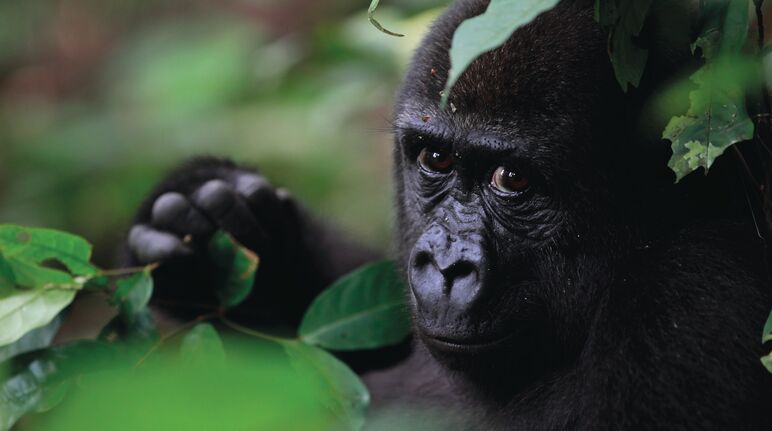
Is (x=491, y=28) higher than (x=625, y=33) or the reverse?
higher

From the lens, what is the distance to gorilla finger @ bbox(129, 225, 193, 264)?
3506mm

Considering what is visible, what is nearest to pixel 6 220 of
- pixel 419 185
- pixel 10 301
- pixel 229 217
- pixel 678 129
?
pixel 229 217

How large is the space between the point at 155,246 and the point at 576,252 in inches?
62.2

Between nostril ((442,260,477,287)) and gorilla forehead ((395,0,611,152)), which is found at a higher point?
gorilla forehead ((395,0,611,152))

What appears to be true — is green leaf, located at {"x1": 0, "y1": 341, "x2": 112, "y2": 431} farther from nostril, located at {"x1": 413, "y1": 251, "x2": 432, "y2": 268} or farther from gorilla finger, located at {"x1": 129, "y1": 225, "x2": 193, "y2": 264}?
nostril, located at {"x1": 413, "y1": 251, "x2": 432, "y2": 268}

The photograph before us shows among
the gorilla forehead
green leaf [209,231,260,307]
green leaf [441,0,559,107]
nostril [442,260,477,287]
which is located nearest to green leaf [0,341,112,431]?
green leaf [209,231,260,307]

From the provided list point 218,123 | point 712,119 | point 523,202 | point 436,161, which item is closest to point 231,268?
point 436,161

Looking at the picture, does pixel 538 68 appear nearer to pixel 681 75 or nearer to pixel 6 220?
pixel 681 75

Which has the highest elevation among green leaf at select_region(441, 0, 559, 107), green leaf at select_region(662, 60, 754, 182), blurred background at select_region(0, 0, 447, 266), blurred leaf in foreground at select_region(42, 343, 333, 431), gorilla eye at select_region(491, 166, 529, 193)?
green leaf at select_region(441, 0, 559, 107)

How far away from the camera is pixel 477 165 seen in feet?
9.31

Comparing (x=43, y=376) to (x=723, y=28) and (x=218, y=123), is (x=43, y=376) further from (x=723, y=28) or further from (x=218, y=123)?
(x=218, y=123)

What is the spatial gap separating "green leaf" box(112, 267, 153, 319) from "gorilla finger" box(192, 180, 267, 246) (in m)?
0.51

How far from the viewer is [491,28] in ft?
6.10

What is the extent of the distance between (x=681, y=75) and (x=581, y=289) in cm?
64
